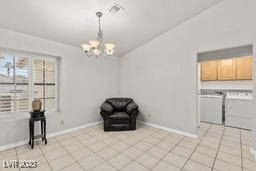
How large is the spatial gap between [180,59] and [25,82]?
376 centimetres

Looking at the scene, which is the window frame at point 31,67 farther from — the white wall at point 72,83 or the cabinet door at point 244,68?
the cabinet door at point 244,68

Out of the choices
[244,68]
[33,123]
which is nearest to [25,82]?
[33,123]

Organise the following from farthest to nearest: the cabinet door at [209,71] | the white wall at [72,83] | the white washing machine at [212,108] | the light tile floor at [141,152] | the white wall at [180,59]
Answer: the cabinet door at [209,71], the white washing machine at [212,108], the white wall at [72,83], the white wall at [180,59], the light tile floor at [141,152]

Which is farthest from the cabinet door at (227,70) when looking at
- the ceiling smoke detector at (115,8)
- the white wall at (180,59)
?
the ceiling smoke detector at (115,8)

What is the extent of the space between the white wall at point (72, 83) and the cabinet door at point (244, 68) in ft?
12.9

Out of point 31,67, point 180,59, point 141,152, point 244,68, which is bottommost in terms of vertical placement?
point 141,152

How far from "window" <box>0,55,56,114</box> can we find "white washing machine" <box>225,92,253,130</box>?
16.3 feet

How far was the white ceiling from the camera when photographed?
2314 mm

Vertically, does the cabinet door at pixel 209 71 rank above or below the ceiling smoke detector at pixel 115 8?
below

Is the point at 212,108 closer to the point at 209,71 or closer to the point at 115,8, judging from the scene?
the point at 209,71

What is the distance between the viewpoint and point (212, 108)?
14.1ft

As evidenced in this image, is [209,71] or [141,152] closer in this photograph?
[141,152]

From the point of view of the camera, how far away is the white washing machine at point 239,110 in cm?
370

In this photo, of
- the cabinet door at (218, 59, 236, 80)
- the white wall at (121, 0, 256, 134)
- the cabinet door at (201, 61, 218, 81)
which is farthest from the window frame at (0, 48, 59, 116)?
the cabinet door at (218, 59, 236, 80)
